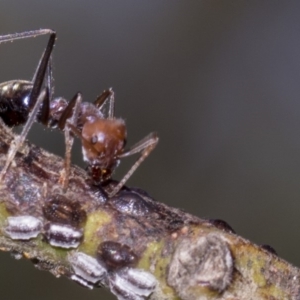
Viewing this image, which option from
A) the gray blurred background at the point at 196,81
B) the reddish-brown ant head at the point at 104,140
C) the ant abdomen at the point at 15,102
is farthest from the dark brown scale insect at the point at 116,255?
the gray blurred background at the point at 196,81

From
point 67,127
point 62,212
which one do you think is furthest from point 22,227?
point 67,127

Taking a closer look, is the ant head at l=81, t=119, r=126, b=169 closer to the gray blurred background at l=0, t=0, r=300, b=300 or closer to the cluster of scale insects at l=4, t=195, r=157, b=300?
the cluster of scale insects at l=4, t=195, r=157, b=300

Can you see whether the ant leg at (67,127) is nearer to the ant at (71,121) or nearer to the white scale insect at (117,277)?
the ant at (71,121)

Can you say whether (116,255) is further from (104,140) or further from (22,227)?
(104,140)

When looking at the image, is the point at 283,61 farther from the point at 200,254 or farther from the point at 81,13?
the point at 200,254

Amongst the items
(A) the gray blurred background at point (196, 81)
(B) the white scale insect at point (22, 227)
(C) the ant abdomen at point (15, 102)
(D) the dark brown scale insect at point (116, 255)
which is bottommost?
(B) the white scale insect at point (22, 227)

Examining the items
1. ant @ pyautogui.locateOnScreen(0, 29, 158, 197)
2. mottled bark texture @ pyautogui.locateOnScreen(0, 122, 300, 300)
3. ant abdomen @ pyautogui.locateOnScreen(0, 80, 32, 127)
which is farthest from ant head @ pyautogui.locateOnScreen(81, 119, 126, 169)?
ant abdomen @ pyautogui.locateOnScreen(0, 80, 32, 127)

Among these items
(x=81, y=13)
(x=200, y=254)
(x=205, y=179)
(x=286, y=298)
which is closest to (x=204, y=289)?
(x=200, y=254)
